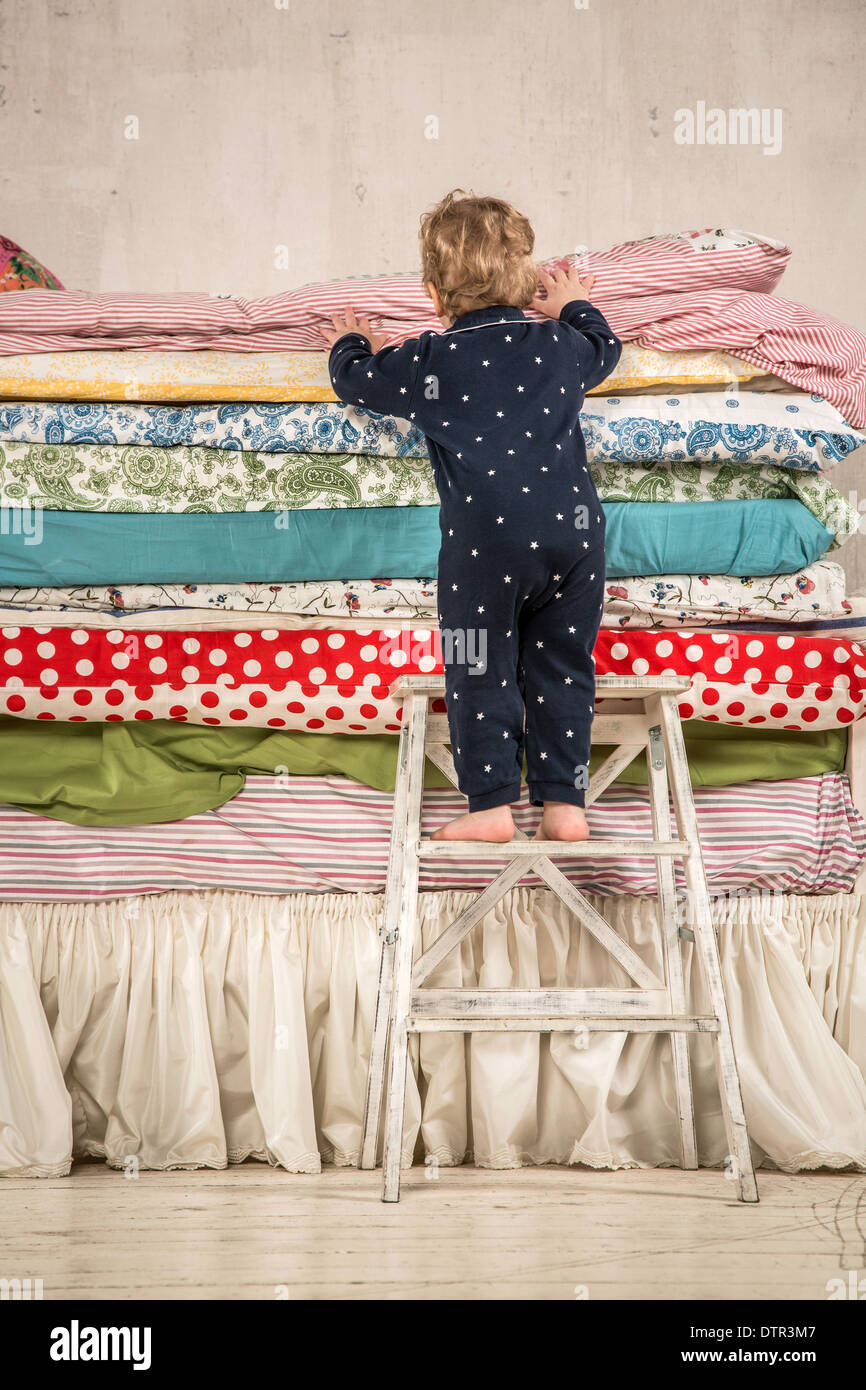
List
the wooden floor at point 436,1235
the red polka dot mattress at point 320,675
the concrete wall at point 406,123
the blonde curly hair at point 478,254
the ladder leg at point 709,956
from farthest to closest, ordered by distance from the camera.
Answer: the concrete wall at point 406,123
the red polka dot mattress at point 320,675
the blonde curly hair at point 478,254
the ladder leg at point 709,956
the wooden floor at point 436,1235

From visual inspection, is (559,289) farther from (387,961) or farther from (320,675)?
(387,961)

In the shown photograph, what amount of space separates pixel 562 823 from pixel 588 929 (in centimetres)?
21

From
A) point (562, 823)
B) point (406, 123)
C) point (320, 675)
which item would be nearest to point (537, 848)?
point (562, 823)

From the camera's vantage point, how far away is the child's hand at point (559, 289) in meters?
1.54

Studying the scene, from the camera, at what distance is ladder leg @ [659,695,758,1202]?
1.29m

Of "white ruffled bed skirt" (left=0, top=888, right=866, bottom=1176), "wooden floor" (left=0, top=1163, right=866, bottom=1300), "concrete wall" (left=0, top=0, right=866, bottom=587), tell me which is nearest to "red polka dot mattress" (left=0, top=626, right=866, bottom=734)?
"white ruffled bed skirt" (left=0, top=888, right=866, bottom=1176)

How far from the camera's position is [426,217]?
1513mm

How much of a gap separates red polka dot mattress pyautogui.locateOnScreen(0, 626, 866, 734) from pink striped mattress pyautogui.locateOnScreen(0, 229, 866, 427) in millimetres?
416

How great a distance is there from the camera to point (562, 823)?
4.50 feet

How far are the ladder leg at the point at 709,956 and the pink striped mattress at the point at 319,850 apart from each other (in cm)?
18

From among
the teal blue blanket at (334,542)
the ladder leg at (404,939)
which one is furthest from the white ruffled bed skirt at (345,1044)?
the teal blue blanket at (334,542)

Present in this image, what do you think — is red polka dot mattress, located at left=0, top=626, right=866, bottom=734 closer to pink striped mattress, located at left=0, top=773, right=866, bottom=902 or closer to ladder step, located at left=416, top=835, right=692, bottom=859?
pink striped mattress, located at left=0, top=773, right=866, bottom=902

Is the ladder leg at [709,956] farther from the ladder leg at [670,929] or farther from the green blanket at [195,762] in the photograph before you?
the green blanket at [195,762]

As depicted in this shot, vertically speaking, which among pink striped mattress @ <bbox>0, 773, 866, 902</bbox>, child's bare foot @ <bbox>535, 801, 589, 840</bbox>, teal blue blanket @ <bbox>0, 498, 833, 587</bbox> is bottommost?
pink striped mattress @ <bbox>0, 773, 866, 902</bbox>
